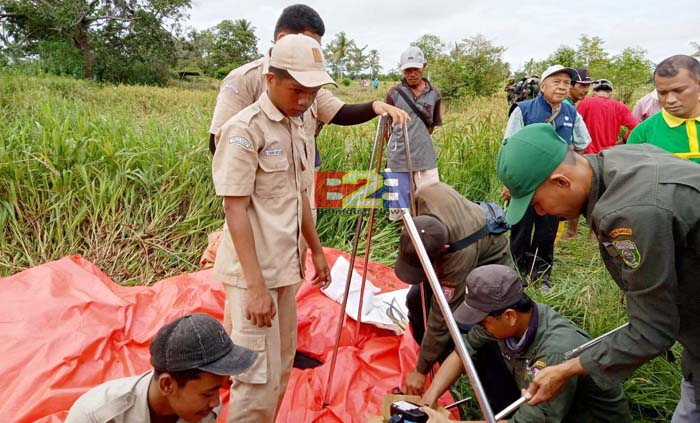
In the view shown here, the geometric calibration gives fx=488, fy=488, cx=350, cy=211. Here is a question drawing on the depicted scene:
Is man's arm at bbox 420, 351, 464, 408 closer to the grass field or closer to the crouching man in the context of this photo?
the crouching man

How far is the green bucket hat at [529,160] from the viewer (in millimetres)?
1264

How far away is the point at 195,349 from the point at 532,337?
1191 mm

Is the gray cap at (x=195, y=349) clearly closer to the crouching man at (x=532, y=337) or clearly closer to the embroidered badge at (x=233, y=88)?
the crouching man at (x=532, y=337)

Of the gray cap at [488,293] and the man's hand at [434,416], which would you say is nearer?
the gray cap at [488,293]

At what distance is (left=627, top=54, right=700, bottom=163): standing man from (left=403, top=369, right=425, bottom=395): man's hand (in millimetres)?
1675

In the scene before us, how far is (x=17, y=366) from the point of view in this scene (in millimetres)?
2213

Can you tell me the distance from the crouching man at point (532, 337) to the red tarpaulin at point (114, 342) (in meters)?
0.58

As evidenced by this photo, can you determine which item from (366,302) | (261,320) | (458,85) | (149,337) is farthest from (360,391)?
(458,85)

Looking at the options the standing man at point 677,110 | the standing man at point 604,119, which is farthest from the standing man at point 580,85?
the standing man at point 677,110

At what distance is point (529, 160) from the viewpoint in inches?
49.7

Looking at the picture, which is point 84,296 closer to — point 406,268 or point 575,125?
point 406,268

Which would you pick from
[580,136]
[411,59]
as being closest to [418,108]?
[411,59]

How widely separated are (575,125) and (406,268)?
251 centimetres

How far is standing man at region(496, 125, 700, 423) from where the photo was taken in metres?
1.14
